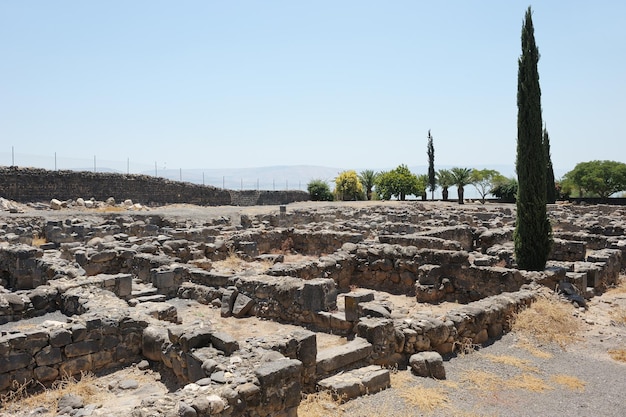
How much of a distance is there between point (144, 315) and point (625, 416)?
8.25m

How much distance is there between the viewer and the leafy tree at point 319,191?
64.0 metres

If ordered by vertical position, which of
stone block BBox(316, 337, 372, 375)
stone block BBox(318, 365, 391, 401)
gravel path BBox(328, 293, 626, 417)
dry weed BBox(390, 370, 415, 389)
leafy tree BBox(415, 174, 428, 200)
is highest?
leafy tree BBox(415, 174, 428, 200)

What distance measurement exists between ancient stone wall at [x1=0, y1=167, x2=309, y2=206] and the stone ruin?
22310 millimetres

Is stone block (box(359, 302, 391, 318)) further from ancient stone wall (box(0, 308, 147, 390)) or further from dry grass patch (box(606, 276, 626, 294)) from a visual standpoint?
dry grass patch (box(606, 276, 626, 294))

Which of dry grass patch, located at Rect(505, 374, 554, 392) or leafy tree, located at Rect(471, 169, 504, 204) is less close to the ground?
leafy tree, located at Rect(471, 169, 504, 204)

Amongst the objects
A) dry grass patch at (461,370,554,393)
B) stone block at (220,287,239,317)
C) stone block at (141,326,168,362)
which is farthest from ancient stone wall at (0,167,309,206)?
dry grass patch at (461,370,554,393)

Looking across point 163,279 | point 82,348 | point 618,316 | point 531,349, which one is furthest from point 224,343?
point 618,316

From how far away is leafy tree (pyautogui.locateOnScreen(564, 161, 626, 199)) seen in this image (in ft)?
213

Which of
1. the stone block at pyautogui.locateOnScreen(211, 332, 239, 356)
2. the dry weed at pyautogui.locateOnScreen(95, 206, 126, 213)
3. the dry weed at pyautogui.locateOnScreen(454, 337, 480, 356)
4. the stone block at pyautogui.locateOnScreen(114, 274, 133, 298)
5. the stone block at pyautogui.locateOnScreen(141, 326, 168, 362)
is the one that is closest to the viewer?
the stone block at pyautogui.locateOnScreen(211, 332, 239, 356)

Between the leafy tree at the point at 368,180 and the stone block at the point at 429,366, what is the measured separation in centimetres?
6136

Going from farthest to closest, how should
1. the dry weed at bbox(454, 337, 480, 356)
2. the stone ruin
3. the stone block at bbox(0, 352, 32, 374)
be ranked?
the dry weed at bbox(454, 337, 480, 356) → the stone block at bbox(0, 352, 32, 374) → the stone ruin

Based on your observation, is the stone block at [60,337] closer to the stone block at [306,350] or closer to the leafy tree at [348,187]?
the stone block at [306,350]

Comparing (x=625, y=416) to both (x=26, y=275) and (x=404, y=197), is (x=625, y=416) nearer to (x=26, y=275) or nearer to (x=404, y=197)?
(x=26, y=275)

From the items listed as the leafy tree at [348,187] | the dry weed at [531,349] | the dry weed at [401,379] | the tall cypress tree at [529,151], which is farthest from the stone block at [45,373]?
the leafy tree at [348,187]
